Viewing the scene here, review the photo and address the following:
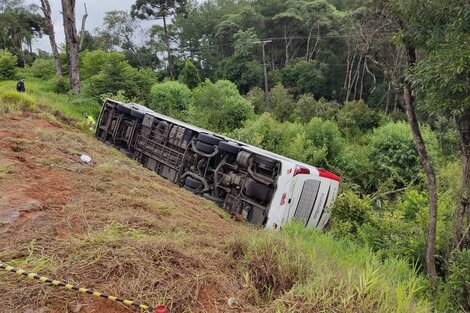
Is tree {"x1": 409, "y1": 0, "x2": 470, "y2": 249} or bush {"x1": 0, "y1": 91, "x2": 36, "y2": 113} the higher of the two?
tree {"x1": 409, "y1": 0, "x2": 470, "y2": 249}

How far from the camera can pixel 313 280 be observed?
3102mm

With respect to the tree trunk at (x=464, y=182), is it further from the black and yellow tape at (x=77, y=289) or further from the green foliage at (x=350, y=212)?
the black and yellow tape at (x=77, y=289)

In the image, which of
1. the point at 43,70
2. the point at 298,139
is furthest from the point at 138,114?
the point at 43,70

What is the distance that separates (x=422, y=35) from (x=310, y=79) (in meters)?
32.3

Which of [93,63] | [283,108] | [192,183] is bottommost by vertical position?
[192,183]

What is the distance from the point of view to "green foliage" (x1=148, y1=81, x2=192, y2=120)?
66.2 ft

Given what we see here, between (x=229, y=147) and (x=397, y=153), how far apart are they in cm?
951

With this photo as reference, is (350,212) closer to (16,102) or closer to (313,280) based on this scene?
(313,280)

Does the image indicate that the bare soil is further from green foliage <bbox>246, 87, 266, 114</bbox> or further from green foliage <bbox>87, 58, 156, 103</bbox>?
green foliage <bbox>246, 87, 266, 114</bbox>

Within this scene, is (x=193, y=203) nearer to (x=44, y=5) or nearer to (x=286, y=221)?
(x=286, y=221)

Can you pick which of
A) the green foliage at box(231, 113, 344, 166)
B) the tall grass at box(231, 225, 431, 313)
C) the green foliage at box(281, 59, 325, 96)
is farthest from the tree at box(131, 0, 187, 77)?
the tall grass at box(231, 225, 431, 313)

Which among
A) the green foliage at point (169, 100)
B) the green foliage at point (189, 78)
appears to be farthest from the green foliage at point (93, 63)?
the green foliage at point (189, 78)

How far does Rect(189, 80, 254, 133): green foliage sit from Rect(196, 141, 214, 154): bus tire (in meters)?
8.49

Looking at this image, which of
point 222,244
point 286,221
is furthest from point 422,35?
point 286,221
